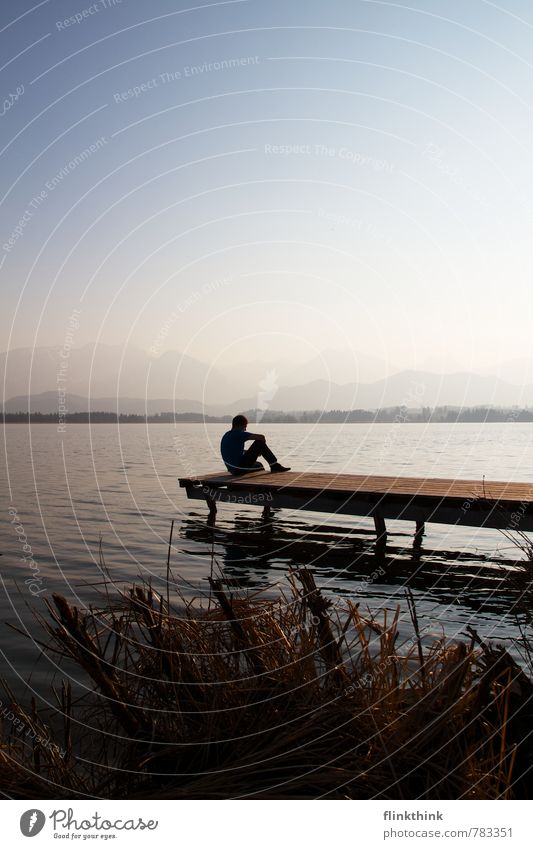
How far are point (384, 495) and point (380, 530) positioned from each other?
0.75m

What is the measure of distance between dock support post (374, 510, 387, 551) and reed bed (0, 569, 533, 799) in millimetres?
8568

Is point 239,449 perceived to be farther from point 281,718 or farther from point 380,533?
point 281,718

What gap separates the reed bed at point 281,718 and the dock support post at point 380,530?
337 inches

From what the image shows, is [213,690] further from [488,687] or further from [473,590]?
[473,590]

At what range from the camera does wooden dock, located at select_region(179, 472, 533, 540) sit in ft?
33.3

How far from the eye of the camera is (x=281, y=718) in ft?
9.46

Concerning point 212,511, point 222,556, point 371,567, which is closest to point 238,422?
point 212,511

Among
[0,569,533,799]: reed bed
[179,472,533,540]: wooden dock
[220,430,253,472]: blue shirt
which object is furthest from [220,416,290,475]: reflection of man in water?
[0,569,533,799]: reed bed

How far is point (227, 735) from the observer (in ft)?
9.50

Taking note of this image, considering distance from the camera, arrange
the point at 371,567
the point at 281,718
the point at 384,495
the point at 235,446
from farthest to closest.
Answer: the point at 235,446, the point at 384,495, the point at 371,567, the point at 281,718

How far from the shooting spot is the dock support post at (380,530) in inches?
467

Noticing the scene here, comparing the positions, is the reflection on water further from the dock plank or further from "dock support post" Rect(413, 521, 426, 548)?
the dock plank

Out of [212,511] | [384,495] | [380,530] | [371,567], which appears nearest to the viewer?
[371,567]

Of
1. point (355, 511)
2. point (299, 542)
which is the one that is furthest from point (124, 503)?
point (355, 511)
